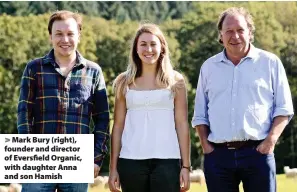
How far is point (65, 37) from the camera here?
603 centimetres

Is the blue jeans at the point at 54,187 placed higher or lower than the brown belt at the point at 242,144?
lower

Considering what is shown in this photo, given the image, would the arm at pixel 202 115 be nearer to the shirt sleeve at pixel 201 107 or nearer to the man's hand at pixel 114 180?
the shirt sleeve at pixel 201 107

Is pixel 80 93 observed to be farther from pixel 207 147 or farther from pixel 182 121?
pixel 207 147

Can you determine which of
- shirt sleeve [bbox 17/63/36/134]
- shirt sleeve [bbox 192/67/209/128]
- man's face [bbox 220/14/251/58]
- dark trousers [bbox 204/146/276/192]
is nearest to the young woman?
shirt sleeve [bbox 192/67/209/128]

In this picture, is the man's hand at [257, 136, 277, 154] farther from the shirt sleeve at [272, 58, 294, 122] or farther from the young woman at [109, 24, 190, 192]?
the young woman at [109, 24, 190, 192]

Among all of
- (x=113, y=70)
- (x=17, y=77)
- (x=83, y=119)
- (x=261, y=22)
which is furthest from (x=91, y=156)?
(x=261, y=22)

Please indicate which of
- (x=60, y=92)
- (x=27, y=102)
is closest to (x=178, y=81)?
(x=60, y=92)

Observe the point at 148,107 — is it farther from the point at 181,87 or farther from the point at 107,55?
the point at 107,55

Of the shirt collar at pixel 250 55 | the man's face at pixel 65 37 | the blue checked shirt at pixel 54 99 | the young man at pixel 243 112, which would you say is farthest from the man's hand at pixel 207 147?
the man's face at pixel 65 37

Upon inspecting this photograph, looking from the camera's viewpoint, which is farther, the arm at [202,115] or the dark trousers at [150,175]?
the arm at [202,115]

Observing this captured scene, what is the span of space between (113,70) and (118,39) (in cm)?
261

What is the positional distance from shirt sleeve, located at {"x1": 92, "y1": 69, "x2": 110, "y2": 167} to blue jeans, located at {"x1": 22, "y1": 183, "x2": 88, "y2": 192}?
306 millimetres

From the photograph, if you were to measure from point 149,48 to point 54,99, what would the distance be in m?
0.99

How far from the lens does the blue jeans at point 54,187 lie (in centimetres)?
595
